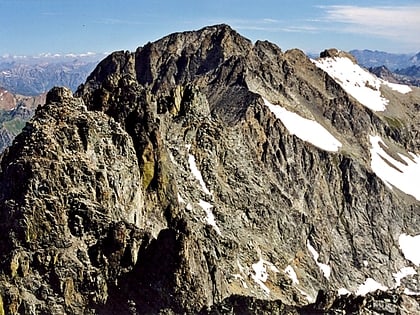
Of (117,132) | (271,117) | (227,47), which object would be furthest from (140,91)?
(227,47)

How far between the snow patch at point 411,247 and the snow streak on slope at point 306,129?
26148 mm

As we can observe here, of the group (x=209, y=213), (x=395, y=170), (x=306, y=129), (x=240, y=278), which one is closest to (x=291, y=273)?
(x=209, y=213)

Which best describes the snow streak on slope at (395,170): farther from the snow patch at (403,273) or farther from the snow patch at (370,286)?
the snow patch at (370,286)

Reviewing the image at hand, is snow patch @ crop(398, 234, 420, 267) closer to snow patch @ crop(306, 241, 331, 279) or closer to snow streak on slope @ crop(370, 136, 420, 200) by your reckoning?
snow streak on slope @ crop(370, 136, 420, 200)

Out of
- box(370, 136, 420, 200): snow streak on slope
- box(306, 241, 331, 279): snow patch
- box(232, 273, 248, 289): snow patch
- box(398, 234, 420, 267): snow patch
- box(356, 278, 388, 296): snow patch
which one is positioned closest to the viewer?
box(232, 273, 248, 289): snow patch

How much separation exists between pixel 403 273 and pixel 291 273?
42983 mm

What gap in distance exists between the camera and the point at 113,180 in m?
58.9

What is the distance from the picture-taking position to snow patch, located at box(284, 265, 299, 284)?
87.6 meters

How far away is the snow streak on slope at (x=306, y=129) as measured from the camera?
446 ft

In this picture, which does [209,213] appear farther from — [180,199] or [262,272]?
[262,272]

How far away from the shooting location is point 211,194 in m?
83.2

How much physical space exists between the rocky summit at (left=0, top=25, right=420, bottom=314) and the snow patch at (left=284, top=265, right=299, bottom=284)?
1.07m

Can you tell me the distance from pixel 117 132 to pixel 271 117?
6629cm

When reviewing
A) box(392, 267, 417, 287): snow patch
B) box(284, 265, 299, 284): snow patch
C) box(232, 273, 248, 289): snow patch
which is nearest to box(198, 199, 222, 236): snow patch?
box(232, 273, 248, 289): snow patch
